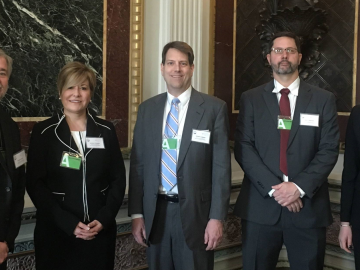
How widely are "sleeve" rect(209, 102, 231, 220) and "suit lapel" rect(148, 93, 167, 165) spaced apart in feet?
0.94

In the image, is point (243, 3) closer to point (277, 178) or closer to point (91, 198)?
point (277, 178)

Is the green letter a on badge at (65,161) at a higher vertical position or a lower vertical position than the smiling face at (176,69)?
lower

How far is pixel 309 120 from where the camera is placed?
253 cm

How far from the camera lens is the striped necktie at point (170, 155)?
2.41m

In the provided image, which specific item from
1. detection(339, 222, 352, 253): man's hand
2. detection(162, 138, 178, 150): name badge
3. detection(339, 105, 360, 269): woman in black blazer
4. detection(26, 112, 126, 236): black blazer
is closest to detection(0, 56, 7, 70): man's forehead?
detection(26, 112, 126, 236): black blazer

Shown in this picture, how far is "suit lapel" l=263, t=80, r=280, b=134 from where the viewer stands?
8.49 ft


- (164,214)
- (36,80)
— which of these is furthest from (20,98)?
(164,214)

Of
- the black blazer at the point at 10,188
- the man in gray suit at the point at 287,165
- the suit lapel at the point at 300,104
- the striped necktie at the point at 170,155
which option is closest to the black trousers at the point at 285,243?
the man in gray suit at the point at 287,165

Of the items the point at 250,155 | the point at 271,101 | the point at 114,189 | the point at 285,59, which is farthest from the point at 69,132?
the point at 285,59

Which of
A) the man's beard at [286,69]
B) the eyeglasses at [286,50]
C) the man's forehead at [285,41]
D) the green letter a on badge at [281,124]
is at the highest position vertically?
the man's forehead at [285,41]

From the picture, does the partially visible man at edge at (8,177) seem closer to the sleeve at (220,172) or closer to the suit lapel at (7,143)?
the suit lapel at (7,143)

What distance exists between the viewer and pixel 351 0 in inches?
151

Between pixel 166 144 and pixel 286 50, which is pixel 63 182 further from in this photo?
pixel 286 50

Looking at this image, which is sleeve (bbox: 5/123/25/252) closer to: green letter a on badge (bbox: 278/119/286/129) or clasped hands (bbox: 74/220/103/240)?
clasped hands (bbox: 74/220/103/240)
